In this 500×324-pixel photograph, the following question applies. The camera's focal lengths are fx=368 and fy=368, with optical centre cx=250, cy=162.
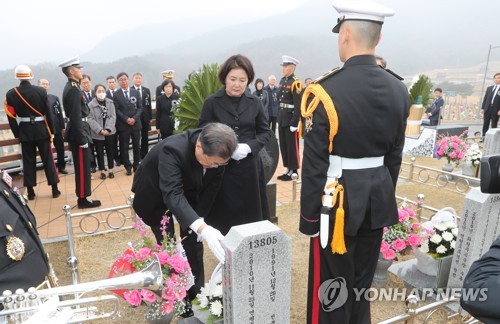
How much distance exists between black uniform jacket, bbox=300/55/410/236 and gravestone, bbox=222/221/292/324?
377 millimetres

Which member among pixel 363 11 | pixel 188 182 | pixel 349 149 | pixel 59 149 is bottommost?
pixel 59 149

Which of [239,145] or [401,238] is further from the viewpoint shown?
[401,238]

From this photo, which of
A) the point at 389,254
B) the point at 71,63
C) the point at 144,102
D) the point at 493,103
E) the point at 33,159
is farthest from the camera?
the point at 493,103

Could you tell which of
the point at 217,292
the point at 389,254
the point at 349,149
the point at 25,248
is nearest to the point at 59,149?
the point at 25,248

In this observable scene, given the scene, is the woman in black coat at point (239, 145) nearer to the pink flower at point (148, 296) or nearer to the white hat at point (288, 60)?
the pink flower at point (148, 296)

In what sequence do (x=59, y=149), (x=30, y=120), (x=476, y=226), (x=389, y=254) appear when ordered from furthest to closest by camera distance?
1. (x=59, y=149)
2. (x=30, y=120)
3. (x=389, y=254)
4. (x=476, y=226)

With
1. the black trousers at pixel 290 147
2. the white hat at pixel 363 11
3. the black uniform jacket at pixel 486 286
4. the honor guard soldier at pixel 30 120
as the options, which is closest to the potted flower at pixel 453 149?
the black trousers at pixel 290 147

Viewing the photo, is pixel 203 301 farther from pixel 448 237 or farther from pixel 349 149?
pixel 448 237

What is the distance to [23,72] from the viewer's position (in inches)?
225

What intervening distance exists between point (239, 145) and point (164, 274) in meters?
1.39

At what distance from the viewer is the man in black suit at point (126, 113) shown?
750 cm

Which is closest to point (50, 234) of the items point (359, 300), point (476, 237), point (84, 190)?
point (84, 190)

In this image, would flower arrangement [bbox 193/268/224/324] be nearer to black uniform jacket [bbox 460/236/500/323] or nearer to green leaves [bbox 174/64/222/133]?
black uniform jacket [bbox 460/236/500/323]

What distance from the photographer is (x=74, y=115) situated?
17.3 feet
